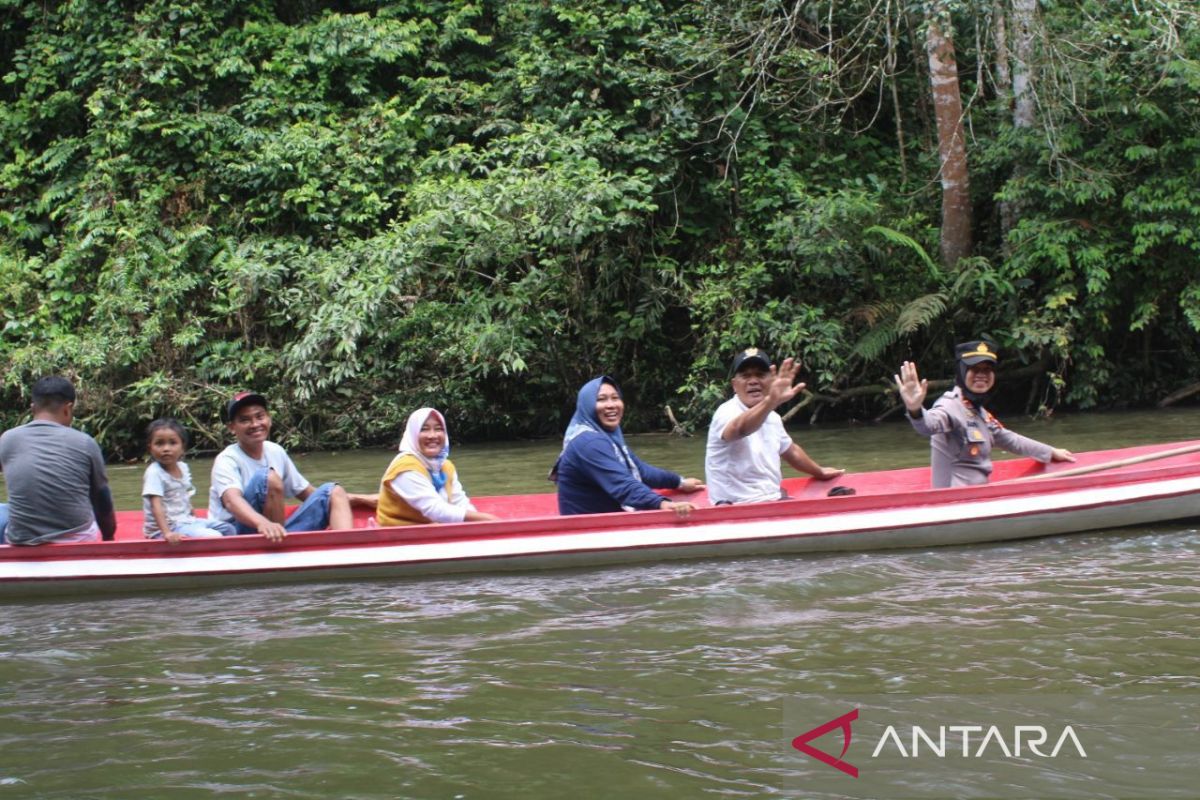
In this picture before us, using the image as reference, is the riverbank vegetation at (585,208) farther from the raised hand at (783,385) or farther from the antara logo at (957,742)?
the antara logo at (957,742)

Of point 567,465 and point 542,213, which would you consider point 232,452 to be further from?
point 542,213

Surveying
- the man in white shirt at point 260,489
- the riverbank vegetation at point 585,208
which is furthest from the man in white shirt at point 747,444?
the riverbank vegetation at point 585,208

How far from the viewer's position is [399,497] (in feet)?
21.8

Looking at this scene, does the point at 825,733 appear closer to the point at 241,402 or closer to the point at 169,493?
the point at 241,402

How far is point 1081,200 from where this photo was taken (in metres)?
12.1

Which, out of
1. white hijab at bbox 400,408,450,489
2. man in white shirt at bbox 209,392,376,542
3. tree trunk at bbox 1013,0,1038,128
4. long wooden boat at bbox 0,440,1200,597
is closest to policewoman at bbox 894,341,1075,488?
long wooden boat at bbox 0,440,1200,597

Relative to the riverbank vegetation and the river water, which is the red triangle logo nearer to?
the river water

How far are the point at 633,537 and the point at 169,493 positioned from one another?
2513 mm

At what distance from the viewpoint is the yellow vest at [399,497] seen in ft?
21.4

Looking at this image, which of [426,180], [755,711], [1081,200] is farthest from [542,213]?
[755,711]

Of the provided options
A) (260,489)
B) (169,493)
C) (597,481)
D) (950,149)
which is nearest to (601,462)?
(597,481)

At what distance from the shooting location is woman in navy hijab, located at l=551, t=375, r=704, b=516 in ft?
21.2

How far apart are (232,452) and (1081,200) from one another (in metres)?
9.03

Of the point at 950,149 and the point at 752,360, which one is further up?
the point at 950,149
